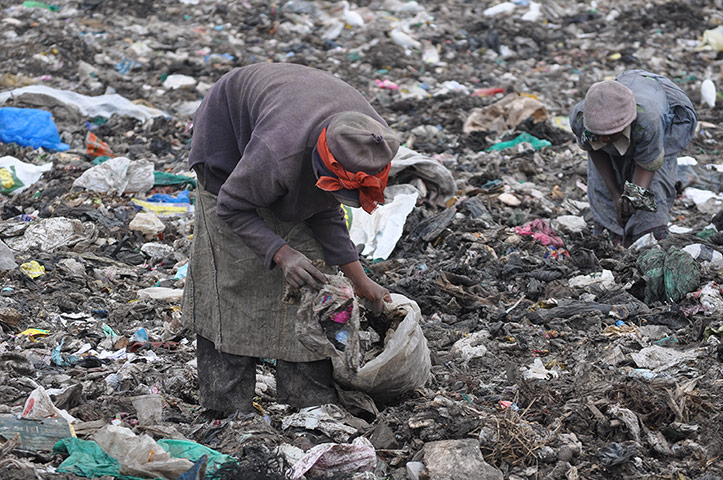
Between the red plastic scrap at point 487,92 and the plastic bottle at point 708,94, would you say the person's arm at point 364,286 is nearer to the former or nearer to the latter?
the red plastic scrap at point 487,92

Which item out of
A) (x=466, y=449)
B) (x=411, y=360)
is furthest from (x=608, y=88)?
(x=466, y=449)

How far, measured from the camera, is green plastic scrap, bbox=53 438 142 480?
101 inches

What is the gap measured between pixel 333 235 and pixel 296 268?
34 centimetres

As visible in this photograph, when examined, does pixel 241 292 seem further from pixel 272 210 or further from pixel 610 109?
pixel 610 109

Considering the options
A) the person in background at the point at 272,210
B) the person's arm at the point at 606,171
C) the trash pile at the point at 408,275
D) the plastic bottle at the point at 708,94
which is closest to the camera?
the person in background at the point at 272,210

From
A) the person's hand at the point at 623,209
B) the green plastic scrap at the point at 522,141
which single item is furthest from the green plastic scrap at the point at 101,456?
the green plastic scrap at the point at 522,141

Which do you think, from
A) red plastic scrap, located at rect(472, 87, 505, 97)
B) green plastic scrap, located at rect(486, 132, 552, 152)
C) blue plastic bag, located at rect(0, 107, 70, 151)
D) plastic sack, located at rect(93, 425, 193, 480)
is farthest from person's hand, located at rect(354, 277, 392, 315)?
red plastic scrap, located at rect(472, 87, 505, 97)

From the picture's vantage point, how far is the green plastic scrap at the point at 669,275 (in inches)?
177

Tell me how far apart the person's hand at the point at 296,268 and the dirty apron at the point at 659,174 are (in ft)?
9.62

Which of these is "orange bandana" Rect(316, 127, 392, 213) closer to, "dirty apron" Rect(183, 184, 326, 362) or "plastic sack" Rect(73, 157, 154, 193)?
"dirty apron" Rect(183, 184, 326, 362)

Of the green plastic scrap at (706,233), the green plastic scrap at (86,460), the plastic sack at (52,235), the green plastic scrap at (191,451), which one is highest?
the green plastic scrap at (86,460)

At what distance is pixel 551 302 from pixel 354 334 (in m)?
2.01

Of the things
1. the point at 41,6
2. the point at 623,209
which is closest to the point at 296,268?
the point at 623,209

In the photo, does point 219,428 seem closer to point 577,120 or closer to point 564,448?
point 564,448
